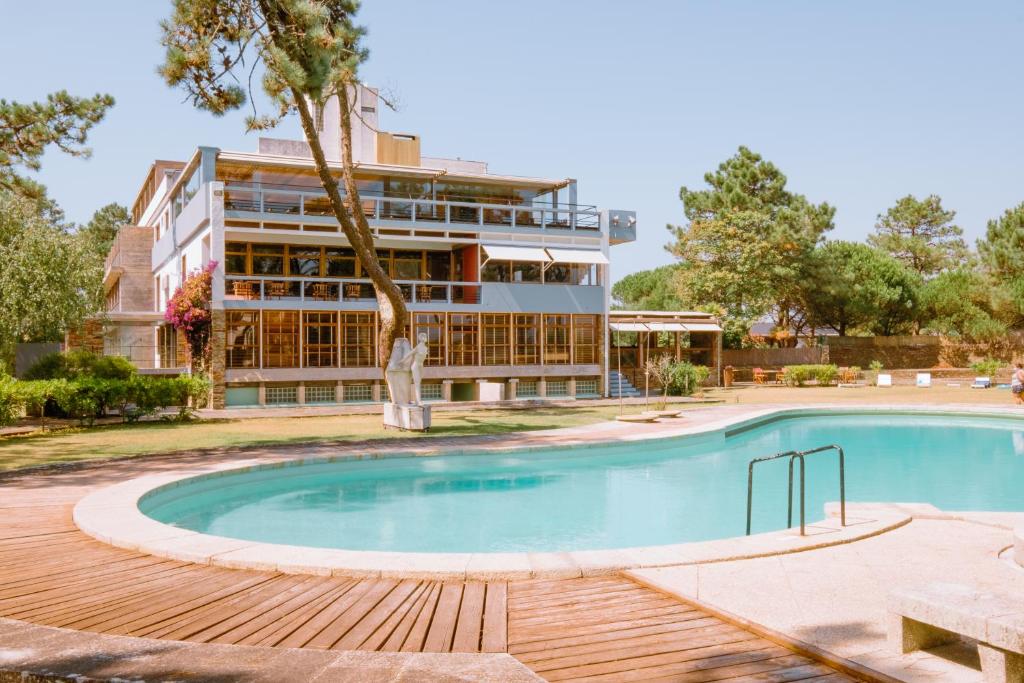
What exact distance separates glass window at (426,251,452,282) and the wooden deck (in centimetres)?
2322

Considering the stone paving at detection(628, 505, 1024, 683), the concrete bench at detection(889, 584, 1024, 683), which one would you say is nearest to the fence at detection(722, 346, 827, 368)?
the stone paving at detection(628, 505, 1024, 683)

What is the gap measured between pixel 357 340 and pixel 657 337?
15611 mm

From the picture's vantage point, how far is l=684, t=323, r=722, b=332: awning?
31.8 m

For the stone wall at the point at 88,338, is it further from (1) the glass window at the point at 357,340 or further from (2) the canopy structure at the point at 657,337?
(2) the canopy structure at the point at 657,337

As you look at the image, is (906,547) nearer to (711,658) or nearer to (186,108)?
(711,658)

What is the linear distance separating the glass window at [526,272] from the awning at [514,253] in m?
0.98

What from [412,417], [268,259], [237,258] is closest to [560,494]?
[412,417]

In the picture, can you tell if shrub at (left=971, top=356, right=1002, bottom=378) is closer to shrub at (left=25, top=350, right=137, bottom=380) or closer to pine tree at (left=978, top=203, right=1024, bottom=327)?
pine tree at (left=978, top=203, right=1024, bottom=327)

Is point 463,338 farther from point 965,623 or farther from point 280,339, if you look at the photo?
point 965,623

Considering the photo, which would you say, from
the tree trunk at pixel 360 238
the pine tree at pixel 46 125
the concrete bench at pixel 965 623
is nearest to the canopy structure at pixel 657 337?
the tree trunk at pixel 360 238

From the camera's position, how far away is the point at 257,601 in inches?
218

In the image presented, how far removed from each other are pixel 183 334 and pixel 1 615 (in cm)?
2030

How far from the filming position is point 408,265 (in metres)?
29.2

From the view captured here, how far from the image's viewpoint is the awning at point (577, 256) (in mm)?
28062
